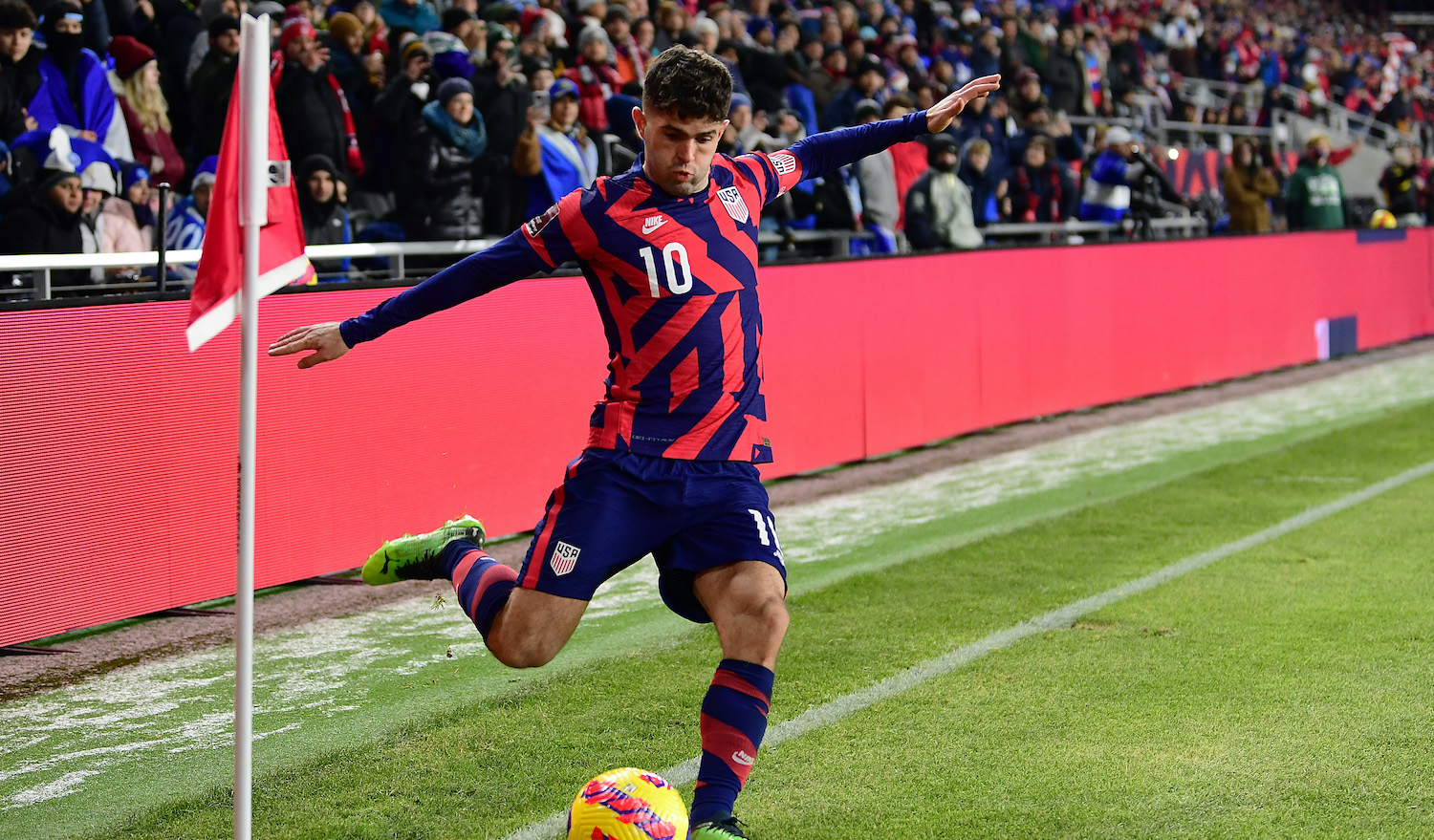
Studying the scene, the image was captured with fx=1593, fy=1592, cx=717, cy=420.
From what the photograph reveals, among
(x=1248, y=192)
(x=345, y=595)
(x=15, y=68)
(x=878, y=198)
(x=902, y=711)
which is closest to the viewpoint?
(x=902, y=711)

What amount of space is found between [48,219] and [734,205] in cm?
440

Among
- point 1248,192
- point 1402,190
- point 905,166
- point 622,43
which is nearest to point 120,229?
point 622,43

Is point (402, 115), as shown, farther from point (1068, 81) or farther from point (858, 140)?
point (1068, 81)

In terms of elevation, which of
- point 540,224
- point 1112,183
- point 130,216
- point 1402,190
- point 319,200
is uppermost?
point 1402,190

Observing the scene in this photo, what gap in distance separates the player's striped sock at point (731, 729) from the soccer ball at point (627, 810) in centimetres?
12

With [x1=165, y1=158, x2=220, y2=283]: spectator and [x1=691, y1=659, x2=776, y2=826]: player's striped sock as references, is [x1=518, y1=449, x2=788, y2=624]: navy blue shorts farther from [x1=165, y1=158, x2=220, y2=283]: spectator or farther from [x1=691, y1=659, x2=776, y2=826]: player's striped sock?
[x1=165, y1=158, x2=220, y2=283]: spectator

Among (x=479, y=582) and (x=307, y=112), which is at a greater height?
(x=307, y=112)

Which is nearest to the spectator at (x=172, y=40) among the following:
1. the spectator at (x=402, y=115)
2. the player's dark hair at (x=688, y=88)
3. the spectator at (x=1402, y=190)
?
the spectator at (x=402, y=115)

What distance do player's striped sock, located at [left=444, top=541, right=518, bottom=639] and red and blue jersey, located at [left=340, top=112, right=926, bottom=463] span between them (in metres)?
0.51

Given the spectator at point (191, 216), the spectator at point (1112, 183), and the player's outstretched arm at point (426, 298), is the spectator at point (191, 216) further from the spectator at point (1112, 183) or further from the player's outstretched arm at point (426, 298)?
the spectator at point (1112, 183)

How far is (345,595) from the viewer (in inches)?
290

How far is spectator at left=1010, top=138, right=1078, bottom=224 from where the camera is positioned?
49.6 feet

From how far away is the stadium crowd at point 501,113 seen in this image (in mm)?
8250

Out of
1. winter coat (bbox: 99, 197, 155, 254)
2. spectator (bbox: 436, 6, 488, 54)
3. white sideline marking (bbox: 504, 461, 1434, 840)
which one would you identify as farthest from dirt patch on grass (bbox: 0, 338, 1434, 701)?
spectator (bbox: 436, 6, 488, 54)
